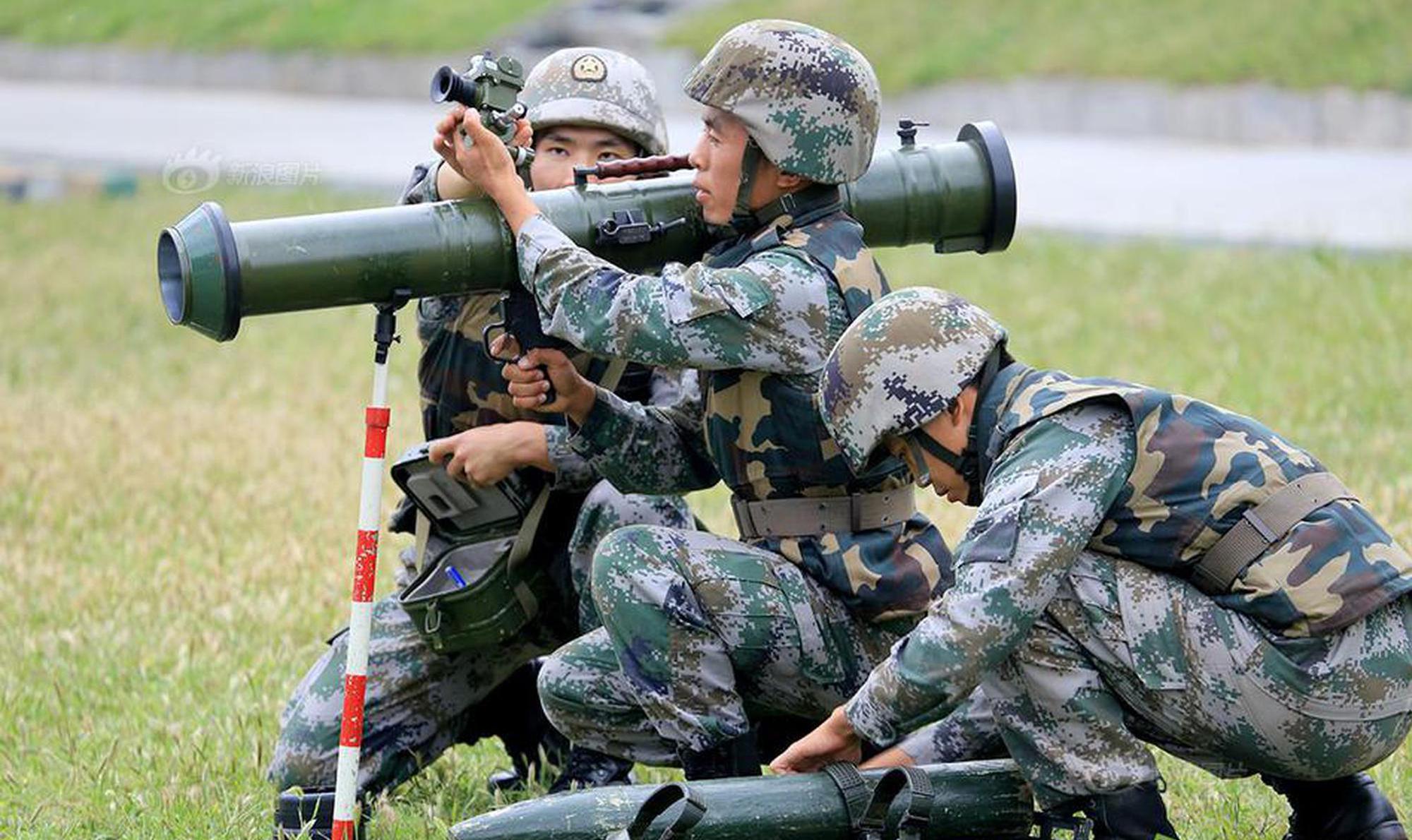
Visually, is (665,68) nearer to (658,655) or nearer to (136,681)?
(136,681)

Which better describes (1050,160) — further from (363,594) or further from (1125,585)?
(363,594)

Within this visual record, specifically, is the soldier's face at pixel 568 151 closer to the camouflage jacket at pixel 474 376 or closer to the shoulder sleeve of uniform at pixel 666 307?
the camouflage jacket at pixel 474 376

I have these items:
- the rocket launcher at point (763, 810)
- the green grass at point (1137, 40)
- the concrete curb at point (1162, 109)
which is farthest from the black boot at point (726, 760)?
the green grass at point (1137, 40)

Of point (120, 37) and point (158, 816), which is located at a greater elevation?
point (120, 37)

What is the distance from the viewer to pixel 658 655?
471cm

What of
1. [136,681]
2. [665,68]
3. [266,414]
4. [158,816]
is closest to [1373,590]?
[158,816]

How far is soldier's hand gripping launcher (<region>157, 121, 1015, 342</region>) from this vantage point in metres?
4.42

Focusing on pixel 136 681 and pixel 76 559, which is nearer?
pixel 136 681

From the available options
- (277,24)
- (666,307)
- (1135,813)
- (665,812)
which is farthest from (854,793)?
(277,24)

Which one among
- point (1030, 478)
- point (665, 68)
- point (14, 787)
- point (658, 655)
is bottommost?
point (14, 787)

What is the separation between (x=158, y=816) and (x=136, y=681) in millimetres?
1266

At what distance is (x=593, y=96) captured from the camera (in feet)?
18.1

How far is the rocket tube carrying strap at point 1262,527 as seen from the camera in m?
4.23

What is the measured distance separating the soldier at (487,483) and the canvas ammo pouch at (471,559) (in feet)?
0.27
